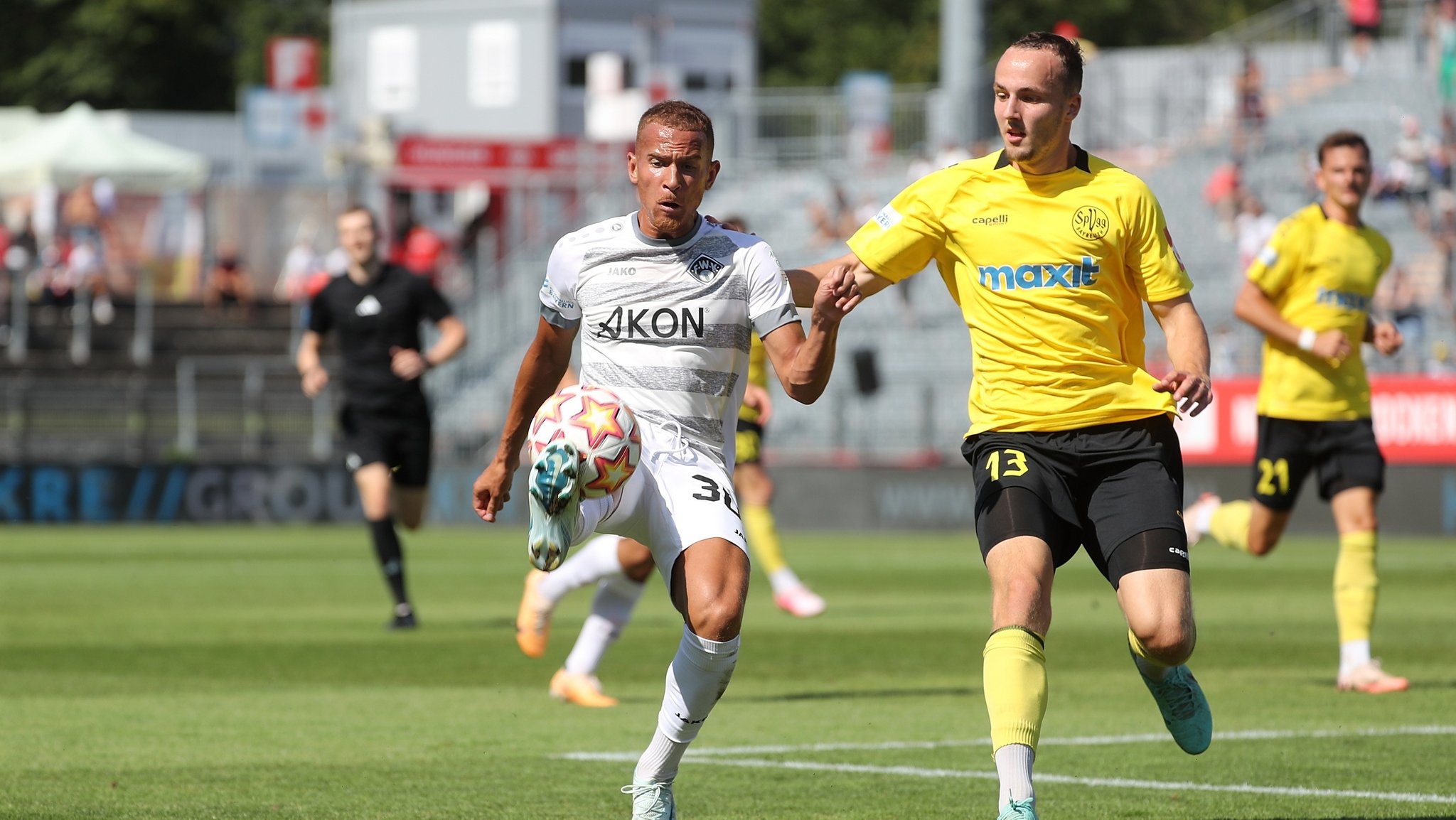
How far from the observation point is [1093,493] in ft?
22.4

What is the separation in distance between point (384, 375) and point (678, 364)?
760cm

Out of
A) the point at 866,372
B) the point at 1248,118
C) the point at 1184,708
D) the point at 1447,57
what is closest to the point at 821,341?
the point at 1184,708

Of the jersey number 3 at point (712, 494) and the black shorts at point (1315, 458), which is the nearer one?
the jersey number 3 at point (712, 494)

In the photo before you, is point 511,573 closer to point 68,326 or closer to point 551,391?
point 551,391

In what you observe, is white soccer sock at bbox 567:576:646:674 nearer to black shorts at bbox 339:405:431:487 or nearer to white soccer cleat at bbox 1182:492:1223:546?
white soccer cleat at bbox 1182:492:1223:546

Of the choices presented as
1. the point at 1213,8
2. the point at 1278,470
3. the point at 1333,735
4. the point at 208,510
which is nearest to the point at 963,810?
the point at 1333,735

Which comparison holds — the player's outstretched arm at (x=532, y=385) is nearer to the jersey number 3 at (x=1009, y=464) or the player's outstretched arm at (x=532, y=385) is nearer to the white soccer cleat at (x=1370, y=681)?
the jersey number 3 at (x=1009, y=464)

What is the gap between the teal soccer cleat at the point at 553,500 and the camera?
638 cm

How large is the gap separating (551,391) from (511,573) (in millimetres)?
12838

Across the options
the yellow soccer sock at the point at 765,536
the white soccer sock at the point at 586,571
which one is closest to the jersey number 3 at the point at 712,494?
the white soccer sock at the point at 586,571

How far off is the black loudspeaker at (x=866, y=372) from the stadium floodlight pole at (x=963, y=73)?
316 inches

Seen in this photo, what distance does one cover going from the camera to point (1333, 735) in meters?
9.09

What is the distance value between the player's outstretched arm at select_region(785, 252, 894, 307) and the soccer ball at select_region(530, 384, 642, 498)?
69 cm

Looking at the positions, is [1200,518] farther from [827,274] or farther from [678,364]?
[678,364]
